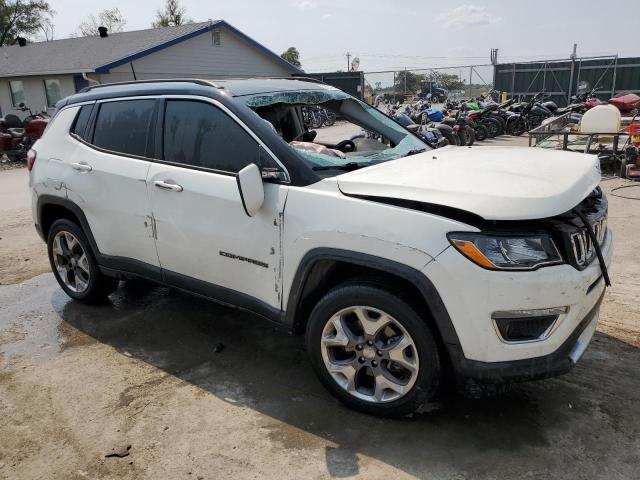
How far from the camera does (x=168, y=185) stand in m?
3.50

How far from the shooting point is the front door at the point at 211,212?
313 centimetres

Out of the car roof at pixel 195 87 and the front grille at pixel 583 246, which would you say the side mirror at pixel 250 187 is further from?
the front grille at pixel 583 246

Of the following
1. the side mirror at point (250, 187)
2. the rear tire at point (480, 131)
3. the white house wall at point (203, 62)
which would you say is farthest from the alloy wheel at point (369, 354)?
the white house wall at point (203, 62)

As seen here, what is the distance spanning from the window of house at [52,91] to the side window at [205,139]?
21900mm

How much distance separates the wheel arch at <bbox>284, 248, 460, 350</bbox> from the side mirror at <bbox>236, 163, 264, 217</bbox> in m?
0.41

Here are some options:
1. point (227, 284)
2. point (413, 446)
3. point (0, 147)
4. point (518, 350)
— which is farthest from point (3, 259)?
point (0, 147)

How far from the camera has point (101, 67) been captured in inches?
771

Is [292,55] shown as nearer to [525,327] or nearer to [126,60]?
[126,60]

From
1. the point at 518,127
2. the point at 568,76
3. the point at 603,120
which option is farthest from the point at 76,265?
the point at 568,76

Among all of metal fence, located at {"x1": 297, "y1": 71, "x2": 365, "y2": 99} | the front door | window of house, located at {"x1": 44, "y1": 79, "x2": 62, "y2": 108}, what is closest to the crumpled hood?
the front door

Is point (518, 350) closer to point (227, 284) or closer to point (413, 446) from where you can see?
point (413, 446)

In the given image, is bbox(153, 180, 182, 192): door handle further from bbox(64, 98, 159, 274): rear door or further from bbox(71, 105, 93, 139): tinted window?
bbox(71, 105, 93, 139): tinted window

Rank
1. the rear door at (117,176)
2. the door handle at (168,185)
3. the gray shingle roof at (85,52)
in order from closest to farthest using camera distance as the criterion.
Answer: the door handle at (168,185), the rear door at (117,176), the gray shingle roof at (85,52)

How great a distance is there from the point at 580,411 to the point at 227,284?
86.6 inches
